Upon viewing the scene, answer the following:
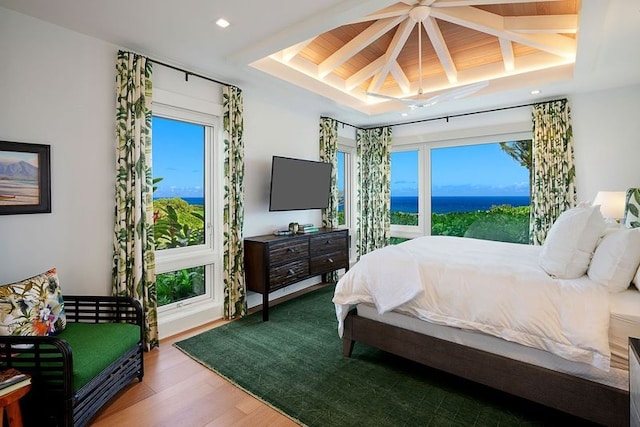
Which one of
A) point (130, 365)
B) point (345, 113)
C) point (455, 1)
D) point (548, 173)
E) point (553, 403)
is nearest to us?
point (553, 403)

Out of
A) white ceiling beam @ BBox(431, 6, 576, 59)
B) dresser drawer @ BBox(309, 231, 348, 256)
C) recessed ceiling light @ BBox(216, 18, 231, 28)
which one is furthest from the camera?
dresser drawer @ BBox(309, 231, 348, 256)

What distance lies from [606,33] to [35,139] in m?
4.59

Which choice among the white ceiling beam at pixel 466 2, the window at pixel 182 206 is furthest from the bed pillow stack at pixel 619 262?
the window at pixel 182 206

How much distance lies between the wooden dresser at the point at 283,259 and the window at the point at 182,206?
492 mm

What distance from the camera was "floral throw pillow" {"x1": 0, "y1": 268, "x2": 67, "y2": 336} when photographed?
1947 millimetres

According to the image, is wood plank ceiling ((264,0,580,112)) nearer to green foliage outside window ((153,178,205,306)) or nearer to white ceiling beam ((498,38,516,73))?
white ceiling beam ((498,38,516,73))

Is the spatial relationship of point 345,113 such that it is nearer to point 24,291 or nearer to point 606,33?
point 606,33

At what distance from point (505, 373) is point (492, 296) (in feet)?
1.61

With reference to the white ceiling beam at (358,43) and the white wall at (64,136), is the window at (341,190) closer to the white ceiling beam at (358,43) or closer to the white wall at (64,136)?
the white ceiling beam at (358,43)

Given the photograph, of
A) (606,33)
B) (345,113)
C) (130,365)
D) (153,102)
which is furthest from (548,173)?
(130,365)

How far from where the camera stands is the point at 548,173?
4312 mm

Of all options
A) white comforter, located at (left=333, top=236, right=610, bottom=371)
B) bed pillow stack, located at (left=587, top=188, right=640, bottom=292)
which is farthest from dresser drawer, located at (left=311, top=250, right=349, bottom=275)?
bed pillow stack, located at (left=587, top=188, right=640, bottom=292)

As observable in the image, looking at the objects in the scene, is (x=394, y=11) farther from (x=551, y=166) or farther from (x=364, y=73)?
(x=551, y=166)

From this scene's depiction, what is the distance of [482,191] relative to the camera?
5.28 m
